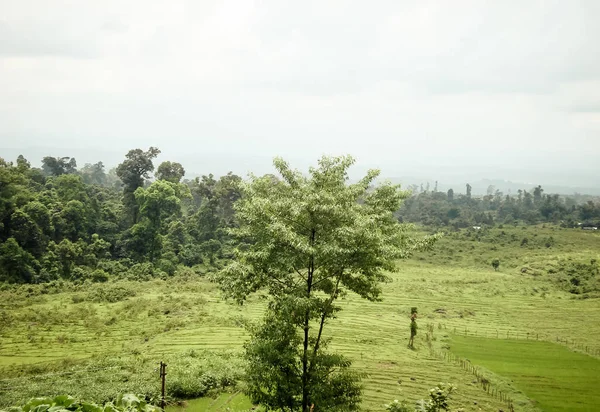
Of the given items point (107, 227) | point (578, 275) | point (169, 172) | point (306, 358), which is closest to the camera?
point (306, 358)

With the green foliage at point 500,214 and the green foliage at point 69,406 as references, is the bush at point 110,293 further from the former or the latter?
the green foliage at point 500,214

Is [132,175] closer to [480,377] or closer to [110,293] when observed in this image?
[110,293]

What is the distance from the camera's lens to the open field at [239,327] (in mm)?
15688

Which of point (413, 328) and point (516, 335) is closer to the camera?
point (413, 328)

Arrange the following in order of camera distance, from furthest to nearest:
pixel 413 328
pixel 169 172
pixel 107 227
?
1. pixel 169 172
2. pixel 107 227
3. pixel 413 328

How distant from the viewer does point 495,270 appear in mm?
44688

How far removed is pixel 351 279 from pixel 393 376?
825cm

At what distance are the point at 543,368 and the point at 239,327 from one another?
16546mm

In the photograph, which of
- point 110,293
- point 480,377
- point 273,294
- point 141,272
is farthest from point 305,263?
point 141,272

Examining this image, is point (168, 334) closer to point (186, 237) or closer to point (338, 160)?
point (338, 160)

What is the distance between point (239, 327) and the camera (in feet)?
80.6

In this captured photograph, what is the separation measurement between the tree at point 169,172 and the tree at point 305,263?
45.7 meters

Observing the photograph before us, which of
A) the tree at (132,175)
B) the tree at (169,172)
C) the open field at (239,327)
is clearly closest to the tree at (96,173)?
the tree at (169,172)

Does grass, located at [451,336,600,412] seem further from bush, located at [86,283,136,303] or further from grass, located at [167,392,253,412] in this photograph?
bush, located at [86,283,136,303]
